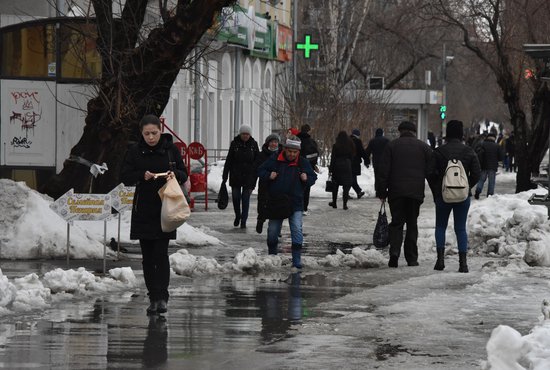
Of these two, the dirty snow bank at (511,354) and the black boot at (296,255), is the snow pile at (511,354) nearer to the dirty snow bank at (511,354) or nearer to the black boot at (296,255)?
the dirty snow bank at (511,354)

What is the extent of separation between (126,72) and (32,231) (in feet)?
10.2

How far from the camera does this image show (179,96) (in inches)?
1647

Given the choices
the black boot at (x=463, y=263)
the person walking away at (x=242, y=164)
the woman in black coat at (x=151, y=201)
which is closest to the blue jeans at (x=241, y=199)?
the person walking away at (x=242, y=164)

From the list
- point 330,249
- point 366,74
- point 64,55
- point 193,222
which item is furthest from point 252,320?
point 366,74

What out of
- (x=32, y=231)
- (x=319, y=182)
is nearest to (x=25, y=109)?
(x=32, y=231)

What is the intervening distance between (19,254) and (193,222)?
794cm

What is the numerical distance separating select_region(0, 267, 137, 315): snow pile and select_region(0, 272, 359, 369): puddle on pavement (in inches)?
9.4

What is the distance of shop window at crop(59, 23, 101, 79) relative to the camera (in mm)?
19734

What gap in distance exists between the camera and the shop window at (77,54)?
1973cm

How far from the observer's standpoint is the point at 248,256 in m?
16.0

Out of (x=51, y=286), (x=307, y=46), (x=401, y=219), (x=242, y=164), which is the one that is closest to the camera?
(x=51, y=286)

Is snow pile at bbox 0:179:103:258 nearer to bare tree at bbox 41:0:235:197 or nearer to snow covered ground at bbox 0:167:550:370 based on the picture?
snow covered ground at bbox 0:167:550:370

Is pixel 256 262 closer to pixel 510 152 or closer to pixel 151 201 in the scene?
pixel 151 201

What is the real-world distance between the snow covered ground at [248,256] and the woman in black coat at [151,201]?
100 centimetres
